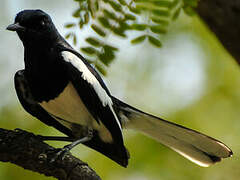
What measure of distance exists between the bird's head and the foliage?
80 centimetres

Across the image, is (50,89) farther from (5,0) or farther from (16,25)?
(5,0)

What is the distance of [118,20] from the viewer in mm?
3920

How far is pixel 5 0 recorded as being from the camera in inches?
247

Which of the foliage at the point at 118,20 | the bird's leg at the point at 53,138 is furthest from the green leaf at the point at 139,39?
the bird's leg at the point at 53,138

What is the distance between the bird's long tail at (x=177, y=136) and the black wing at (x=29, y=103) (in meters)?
0.61

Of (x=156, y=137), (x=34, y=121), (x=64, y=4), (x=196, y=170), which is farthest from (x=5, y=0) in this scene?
(x=196, y=170)

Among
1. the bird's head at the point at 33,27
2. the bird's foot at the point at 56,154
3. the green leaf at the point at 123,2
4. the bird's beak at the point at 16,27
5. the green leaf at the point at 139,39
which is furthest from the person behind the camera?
the bird's head at the point at 33,27

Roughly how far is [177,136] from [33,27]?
68.5 inches

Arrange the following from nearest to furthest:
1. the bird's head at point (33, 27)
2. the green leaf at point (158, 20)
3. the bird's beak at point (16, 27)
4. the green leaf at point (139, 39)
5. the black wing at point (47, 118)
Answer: the green leaf at point (158, 20) < the green leaf at point (139, 39) < the bird's beak at point (16, 27) < the bird's head at point (33, 27) < the black wing at point (47, 118)

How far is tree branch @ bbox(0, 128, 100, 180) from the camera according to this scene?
4.00m

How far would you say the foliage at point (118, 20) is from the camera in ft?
12.3

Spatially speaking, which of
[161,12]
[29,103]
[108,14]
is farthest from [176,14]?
[29,103]

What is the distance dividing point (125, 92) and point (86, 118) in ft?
8.48

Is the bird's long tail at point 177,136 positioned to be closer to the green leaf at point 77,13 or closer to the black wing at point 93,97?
the black wing at point 93,97
